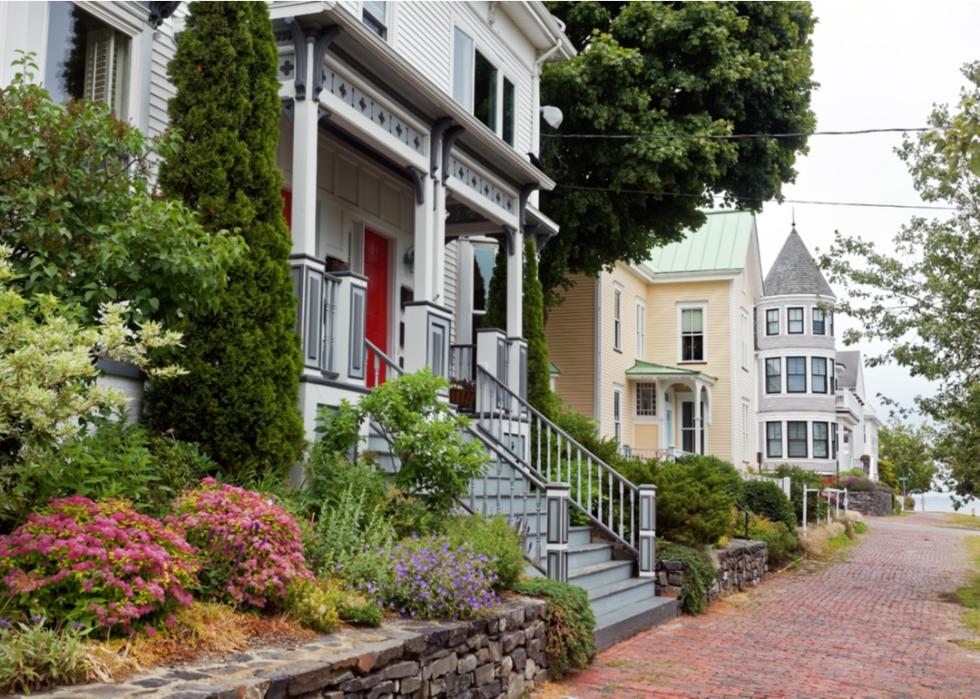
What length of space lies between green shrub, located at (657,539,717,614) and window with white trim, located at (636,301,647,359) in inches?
791

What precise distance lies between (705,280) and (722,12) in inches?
616

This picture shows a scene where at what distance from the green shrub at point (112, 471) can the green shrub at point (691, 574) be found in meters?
6.11

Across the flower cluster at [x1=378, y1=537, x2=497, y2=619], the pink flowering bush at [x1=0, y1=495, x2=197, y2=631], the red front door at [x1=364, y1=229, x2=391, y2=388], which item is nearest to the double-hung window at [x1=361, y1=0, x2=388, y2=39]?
the red front door at [x1=364, y1=229, x2=391, y2=388]

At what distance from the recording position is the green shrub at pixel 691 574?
11367 millimetres

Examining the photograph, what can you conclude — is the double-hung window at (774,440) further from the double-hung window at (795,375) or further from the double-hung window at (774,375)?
the double-hung window at (795,375)

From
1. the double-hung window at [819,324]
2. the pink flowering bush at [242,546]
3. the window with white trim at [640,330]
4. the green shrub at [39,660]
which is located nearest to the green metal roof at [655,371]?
the window with white trim at [640,330]

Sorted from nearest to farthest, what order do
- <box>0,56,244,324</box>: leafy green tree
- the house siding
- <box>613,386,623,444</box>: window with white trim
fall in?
1. <box>0,56,244,324</box>: leafy green tree
2. the house siding
3. <box>613,386,623,444</box>: window with white trim

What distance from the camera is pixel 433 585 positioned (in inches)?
259

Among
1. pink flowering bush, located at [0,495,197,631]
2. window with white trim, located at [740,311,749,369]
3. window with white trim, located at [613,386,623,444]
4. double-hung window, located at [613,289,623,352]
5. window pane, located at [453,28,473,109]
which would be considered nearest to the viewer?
pink flowering bush, located at [0,495,197,631]

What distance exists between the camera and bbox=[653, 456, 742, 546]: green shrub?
12.1 metres

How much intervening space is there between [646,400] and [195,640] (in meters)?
27.2

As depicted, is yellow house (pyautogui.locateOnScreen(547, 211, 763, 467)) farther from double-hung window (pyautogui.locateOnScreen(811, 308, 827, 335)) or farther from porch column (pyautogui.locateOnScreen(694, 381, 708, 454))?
double-hung window (pyautogui.locateOnScreen(811, 308, 827, 335))

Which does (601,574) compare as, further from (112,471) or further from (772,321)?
(772,321)

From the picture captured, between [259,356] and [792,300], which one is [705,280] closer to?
[792,300]
